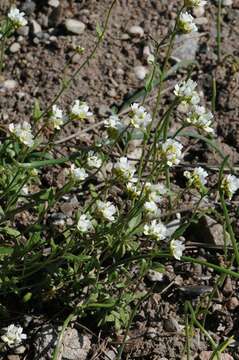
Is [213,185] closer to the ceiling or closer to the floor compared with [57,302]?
closer to the ceiling

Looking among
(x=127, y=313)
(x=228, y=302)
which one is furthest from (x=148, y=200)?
(x=228, y=302)

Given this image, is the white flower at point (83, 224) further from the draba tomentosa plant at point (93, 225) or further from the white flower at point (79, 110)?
the white flower at point (79, 110)

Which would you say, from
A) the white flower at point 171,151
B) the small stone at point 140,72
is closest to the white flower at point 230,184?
the white flower at point 171,151

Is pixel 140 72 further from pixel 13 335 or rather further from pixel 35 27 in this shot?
pixel 13 335

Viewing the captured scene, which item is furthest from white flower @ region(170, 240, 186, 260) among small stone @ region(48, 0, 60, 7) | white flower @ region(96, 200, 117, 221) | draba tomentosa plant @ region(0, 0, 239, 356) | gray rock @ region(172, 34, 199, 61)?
small stone @ region(48, 0, 60, 7)

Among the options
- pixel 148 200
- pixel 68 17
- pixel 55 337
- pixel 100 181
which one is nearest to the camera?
pixel 148 200

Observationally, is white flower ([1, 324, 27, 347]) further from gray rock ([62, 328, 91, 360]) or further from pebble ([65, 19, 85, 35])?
pebble ([65, 19, 85, 35])

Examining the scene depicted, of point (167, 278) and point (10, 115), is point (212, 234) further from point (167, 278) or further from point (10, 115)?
point (10, 115)

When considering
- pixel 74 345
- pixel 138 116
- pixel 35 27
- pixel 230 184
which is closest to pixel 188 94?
pixel 138 116
